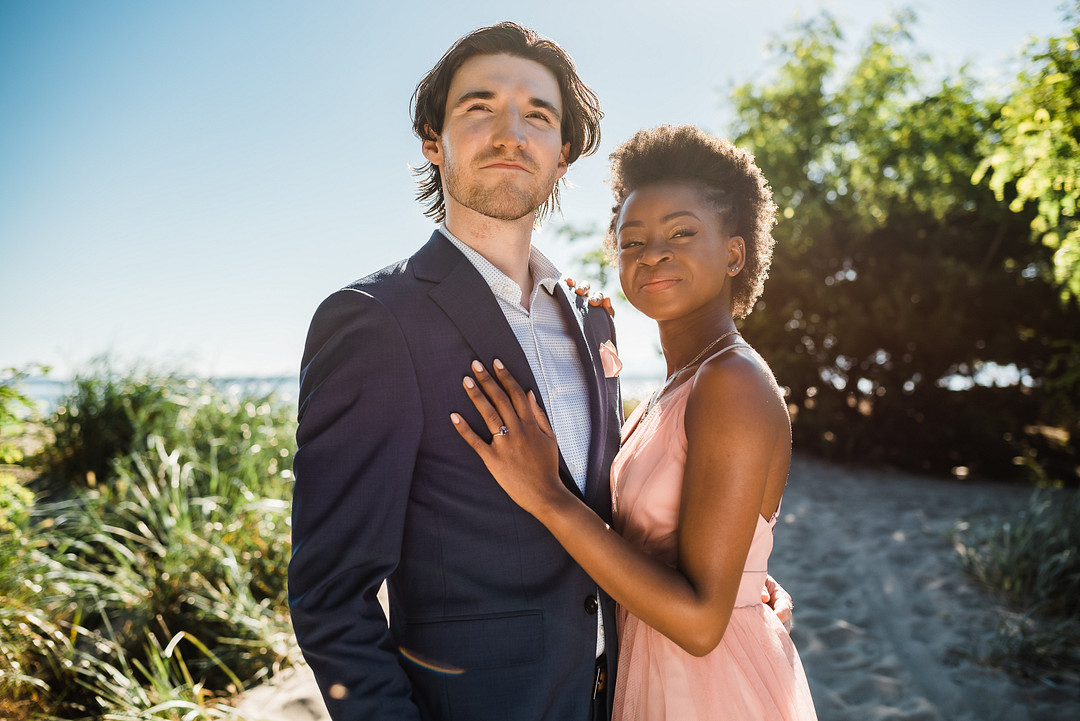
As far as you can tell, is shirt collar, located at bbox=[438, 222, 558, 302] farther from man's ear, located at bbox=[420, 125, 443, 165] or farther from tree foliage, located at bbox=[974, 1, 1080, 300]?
tree foliage, located at bbox=[974, 1, 1080, 300]

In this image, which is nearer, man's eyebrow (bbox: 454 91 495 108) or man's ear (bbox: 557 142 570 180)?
man's eyebrow (bbox: 454 91 495 108)

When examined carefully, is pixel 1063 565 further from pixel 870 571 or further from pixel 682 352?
pixel 682 352

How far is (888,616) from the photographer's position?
4.84 m

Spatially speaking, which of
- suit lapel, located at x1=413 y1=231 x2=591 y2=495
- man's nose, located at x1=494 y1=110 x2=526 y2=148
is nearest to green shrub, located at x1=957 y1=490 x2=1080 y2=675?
suit lapel, located at x1=413 y1=231 x2=591 y2=495

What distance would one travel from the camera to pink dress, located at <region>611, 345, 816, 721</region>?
1.75m

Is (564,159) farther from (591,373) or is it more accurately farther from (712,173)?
(591,373)

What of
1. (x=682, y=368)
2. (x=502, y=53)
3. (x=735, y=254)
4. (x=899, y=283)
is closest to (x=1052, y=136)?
(x=735, y=254)

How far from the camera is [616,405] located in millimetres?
2283

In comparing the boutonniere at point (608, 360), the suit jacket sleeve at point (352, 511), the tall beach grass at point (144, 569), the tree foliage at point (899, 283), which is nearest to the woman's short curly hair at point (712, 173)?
the boutonniere at point (608, 360)

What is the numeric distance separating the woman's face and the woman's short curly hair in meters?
0.07

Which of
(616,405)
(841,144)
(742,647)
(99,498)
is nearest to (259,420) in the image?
(99,498)

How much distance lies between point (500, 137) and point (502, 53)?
0.38m

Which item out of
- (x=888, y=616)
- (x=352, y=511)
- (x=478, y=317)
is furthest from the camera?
(x=888, y=616)

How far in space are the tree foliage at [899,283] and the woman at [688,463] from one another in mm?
7673
